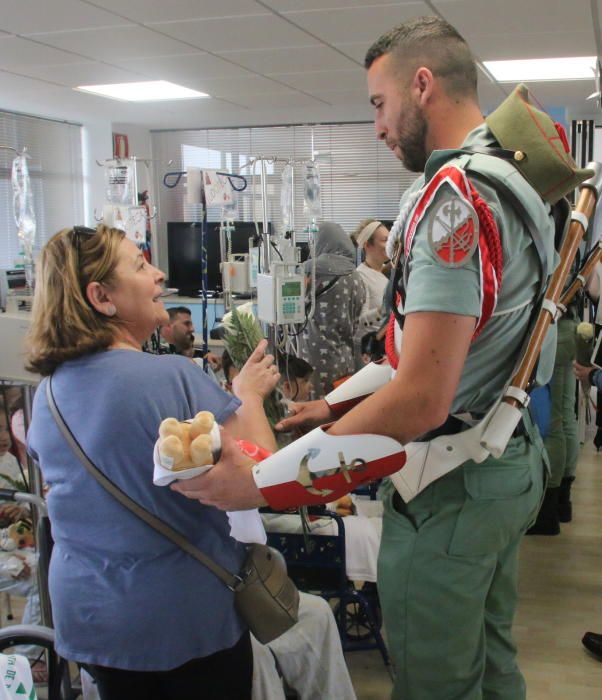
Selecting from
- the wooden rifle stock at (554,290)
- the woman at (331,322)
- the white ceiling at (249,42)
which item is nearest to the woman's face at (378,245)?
the woman at (331,322)

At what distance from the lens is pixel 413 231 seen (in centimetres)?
114

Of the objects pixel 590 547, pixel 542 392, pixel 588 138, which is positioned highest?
pixel 588 138

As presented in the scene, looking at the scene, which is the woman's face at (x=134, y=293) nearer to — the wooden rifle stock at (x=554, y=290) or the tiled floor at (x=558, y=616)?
the wooden rifle stock at (x=554, y=290)

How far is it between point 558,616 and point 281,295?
5.92 ft

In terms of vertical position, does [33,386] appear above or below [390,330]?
below

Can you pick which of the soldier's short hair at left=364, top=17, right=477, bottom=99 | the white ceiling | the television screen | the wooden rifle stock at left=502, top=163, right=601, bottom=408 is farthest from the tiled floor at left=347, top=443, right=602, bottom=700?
the television screen

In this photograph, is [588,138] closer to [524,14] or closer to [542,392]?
[524,14]

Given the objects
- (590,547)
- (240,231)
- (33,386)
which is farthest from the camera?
(240,231)

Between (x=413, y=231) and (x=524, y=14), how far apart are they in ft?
11.1

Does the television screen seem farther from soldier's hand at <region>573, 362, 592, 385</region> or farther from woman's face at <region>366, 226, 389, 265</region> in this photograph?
soldier's hand at <region>573, 362, 592, 385</region>

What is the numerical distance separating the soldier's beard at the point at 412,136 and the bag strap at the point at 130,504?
758mm

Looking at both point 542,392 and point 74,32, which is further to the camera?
point 74,32

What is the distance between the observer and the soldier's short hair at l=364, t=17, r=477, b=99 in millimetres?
1282

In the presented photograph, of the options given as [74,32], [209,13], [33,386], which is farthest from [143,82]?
[33,386]
